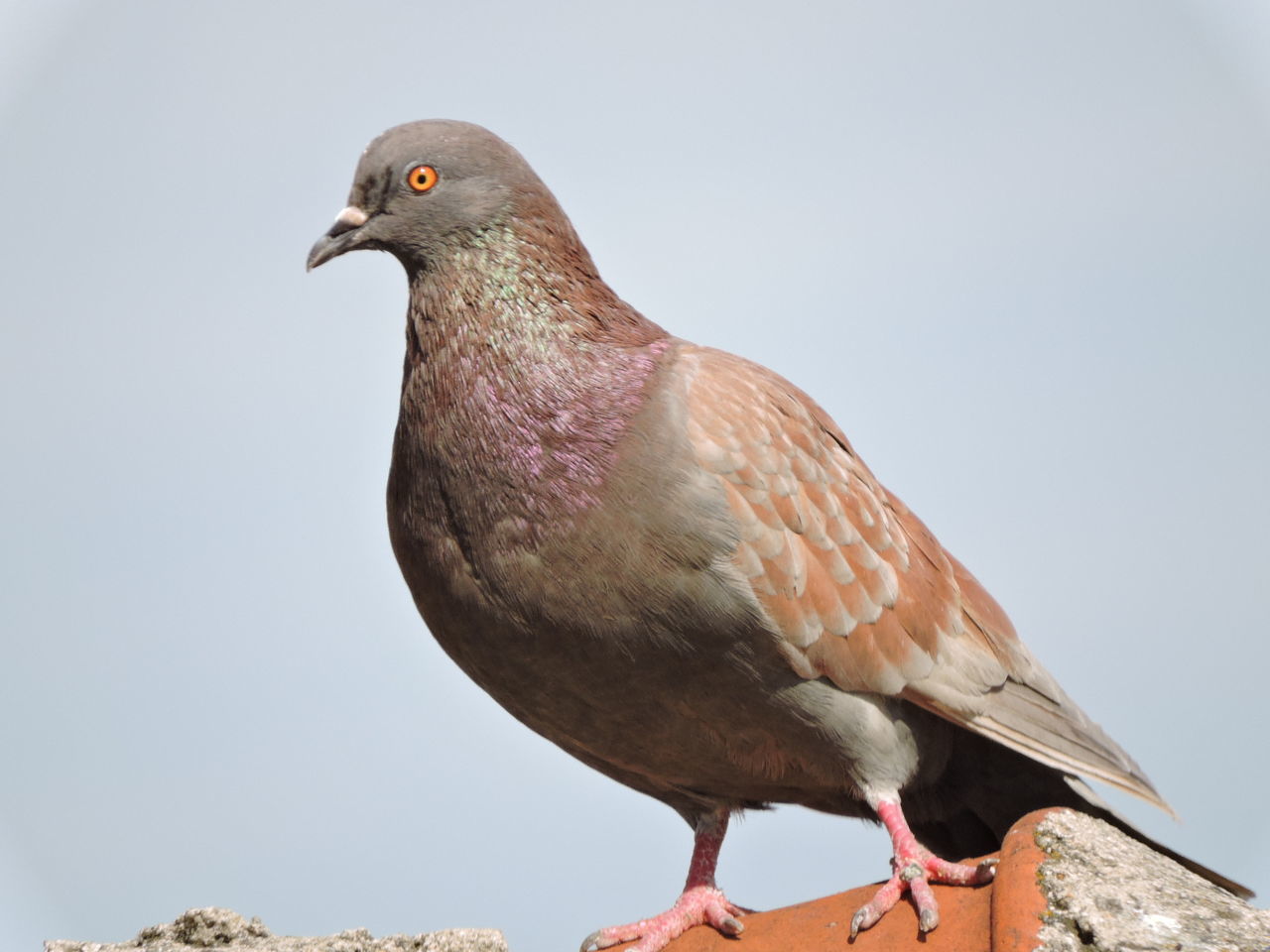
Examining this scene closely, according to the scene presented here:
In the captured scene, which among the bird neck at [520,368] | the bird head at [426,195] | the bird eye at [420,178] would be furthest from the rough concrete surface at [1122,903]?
the bird eye at [420,178]

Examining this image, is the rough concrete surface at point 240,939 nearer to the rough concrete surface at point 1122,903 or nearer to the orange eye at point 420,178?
the rough concrete surface at point 1122,903

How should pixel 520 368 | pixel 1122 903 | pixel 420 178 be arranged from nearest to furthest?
pixel 1122 903, pixel 520 368, pixel 420 178

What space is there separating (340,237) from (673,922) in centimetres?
256

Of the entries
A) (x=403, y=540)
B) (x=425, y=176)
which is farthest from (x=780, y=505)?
(x=425, y=176)

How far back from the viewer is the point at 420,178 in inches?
195

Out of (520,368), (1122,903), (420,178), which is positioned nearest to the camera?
(1122,903)

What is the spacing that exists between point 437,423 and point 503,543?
470 mm

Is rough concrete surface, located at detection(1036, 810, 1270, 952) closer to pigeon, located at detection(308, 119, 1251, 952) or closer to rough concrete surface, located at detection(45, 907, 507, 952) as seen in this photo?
pigeon, located at detection(308, 119, 1251, 952)

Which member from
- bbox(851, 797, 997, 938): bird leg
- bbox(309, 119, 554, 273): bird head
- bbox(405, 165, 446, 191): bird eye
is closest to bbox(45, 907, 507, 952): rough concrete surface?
bbox(851, 797, 997, 938): bird leg

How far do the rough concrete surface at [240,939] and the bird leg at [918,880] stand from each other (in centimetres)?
117

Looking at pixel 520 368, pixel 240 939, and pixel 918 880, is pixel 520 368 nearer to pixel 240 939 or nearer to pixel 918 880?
pixel 918 880

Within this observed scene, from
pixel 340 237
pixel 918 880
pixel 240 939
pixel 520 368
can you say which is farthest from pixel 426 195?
pixel 918 880

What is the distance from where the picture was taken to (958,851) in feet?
18.6

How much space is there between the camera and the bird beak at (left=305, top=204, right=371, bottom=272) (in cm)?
499
